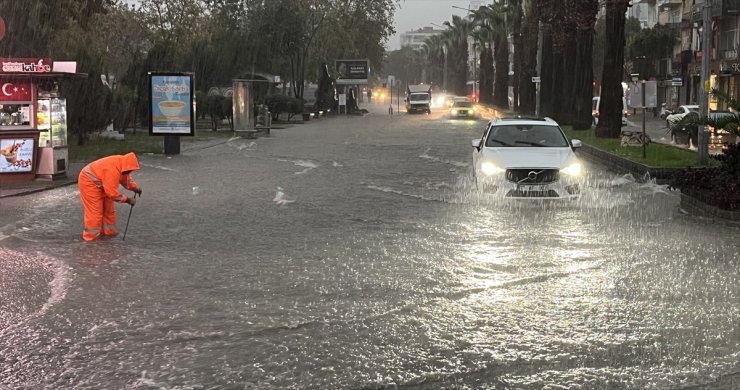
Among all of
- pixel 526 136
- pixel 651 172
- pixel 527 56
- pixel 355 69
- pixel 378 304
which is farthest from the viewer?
pixel 355 69

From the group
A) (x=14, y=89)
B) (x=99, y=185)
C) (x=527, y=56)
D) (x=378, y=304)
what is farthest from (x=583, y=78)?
(x=378, y=304)

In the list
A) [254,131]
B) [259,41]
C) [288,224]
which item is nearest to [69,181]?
[288,224]

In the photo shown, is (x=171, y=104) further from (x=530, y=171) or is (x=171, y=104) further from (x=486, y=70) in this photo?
(x=486, y=70)

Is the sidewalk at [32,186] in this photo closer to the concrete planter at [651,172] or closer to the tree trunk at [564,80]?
the concrete planter at [651,172]

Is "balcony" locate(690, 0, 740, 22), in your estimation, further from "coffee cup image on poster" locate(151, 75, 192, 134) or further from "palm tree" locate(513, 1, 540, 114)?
"coffee cup image on poster" locate(151, 75, 192, 134)

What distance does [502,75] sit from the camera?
8019 centimetres

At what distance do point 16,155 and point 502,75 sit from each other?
215 feet

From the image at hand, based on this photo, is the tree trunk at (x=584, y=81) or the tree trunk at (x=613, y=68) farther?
the tree trunk at (x=584, y=81)

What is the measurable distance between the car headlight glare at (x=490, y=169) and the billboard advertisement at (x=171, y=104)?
15.0m

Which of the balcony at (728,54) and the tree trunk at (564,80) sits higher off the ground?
the balcony at (728,54)

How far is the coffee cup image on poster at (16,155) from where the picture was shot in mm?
18125

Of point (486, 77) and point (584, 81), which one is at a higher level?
point (486, 77)

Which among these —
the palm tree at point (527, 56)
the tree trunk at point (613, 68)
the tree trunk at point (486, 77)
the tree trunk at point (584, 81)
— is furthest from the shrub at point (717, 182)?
the tree trunk at point (486, 77)

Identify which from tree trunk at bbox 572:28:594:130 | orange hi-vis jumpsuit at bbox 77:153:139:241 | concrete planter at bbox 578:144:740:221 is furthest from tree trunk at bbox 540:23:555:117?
orange hi-vis jumpsuit at bbox 77:153:139:241
